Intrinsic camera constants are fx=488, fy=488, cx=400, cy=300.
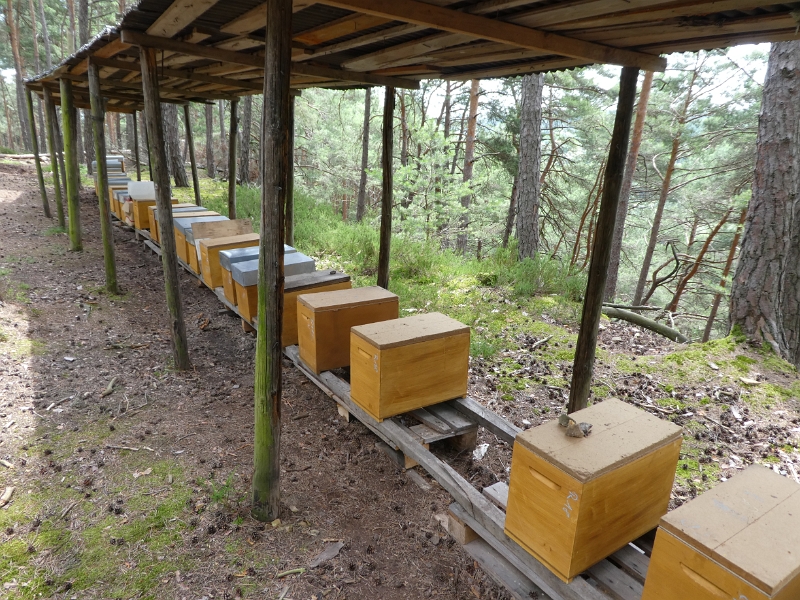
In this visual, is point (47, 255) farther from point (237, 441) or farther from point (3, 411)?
point (237, 441)

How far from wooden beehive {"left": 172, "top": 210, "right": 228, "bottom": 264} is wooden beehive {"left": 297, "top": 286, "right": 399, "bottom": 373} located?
12.2 ft

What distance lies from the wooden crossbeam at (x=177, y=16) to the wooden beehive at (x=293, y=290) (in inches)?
90.6

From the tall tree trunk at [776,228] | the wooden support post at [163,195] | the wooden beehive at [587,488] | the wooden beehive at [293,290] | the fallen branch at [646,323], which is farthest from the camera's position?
the fallen branch at [646,323]

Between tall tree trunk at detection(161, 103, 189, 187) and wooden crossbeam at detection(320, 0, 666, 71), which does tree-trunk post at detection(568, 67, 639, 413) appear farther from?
tall tree trunk at detection(161, 103, 189, 187)

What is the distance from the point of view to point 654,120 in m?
15.2

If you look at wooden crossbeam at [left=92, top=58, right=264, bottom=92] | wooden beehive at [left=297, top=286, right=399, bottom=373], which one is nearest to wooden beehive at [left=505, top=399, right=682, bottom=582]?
wooden beehive at [left=297, top=286, right=399, bottom=373]

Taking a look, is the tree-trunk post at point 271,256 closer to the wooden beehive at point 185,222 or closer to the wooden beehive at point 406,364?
the wooden beehive at point 406,364

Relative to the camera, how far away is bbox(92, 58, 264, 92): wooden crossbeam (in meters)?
6.17

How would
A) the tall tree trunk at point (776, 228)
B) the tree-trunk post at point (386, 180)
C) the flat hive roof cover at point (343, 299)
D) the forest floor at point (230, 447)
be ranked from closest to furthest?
1. the forest floor at point (230, 447)
2. the flat hive roof cover at point (343, 299)
3. the tall tree trunk at point (776, 228)
4. the tree-trunk post at point (386, 180)

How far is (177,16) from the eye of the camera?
380 cm

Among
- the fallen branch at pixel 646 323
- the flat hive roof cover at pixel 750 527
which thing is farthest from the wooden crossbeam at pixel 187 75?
the fallen branch at pixel 646 323

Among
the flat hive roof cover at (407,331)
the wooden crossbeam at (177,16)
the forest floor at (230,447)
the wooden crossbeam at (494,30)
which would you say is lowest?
the forest floor at (230,447)

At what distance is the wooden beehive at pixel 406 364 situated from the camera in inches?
141

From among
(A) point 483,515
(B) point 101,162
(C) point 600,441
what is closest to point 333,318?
(A) point 483,515
